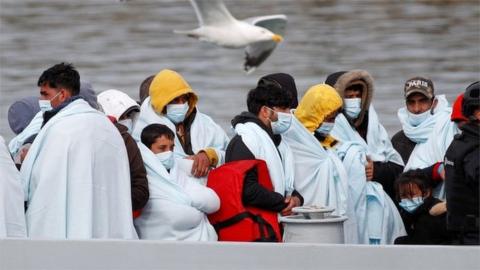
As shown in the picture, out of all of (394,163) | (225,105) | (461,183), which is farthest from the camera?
(225,105)

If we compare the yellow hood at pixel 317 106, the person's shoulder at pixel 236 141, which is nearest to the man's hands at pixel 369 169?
the yellow hood at pixel 317 106

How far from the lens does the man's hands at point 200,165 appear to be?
9.17 metres

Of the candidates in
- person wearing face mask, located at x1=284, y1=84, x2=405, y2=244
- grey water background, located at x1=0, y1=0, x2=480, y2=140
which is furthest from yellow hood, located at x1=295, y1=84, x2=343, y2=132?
grey water background, located at x1=0, y1=0, x2=480, y2=140

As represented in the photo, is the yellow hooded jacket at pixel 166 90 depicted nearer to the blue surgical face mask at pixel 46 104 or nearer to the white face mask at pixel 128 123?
the white face mask at pixel 128 123

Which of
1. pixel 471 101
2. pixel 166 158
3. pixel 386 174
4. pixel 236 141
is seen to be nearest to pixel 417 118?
pixel 386 174

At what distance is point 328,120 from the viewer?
971cm

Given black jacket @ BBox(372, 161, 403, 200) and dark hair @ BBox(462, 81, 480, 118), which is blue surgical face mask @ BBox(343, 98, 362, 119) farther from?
dark hair @ BBox(462, 81, 480, 118)

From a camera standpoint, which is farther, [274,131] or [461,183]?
[274,131]

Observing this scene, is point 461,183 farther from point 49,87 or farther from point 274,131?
point 49,87

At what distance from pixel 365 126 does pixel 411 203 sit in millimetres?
860

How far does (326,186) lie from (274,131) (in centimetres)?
49

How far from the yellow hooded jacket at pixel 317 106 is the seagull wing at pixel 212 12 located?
0.62 meters

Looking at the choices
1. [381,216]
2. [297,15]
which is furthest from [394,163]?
[297,15]

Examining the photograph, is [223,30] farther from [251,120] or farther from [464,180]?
[464,180]
